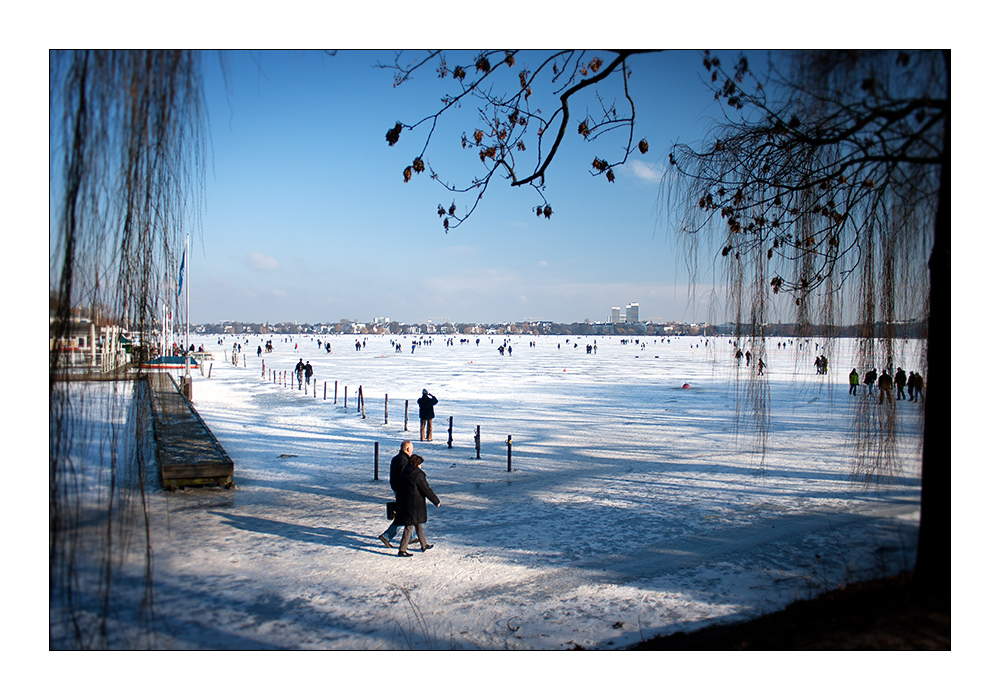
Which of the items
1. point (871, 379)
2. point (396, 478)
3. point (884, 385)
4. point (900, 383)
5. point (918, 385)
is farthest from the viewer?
point (396, 478)

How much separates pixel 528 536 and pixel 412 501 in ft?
6.32

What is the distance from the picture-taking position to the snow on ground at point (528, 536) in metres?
5.41

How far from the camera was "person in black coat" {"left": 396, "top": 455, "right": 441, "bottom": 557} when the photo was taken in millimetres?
7535

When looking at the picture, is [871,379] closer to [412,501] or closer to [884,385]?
[884,385]

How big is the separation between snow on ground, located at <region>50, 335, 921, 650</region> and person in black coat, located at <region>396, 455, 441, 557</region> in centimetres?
24

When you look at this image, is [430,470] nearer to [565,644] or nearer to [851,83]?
[565,644]

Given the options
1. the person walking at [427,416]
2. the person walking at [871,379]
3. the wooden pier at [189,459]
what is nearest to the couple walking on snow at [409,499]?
the wooden pier at [189,459]

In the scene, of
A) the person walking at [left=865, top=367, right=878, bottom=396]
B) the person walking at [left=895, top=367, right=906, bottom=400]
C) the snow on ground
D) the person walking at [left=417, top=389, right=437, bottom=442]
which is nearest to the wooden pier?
the snow on ground

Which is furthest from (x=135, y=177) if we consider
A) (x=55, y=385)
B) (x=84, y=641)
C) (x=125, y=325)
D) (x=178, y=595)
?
(x=178, y=595)

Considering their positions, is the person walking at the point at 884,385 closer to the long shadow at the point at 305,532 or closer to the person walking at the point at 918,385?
the person walking at the point at 918,385

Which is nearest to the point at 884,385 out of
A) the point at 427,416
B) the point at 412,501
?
the point at 412,501

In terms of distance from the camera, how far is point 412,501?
757 cm

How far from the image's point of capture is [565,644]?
5.29m

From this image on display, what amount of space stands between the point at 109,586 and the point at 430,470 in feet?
29.1
